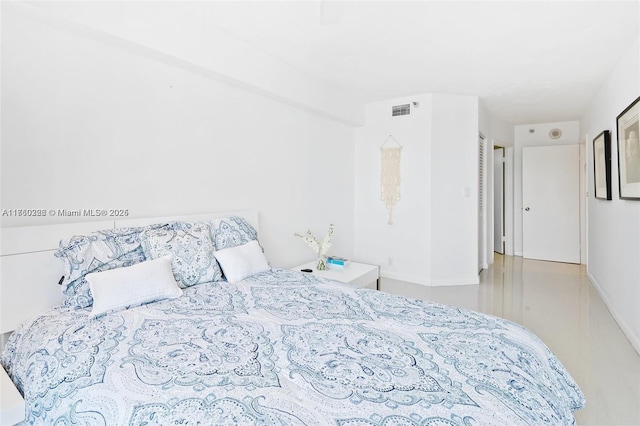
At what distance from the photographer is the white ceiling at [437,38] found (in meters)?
2.28

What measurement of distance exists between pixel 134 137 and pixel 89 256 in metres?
0.88

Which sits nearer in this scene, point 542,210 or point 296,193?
point 296,193

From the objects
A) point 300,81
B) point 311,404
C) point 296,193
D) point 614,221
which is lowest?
point 311,404

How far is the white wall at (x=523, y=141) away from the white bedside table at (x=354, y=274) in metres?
4.19

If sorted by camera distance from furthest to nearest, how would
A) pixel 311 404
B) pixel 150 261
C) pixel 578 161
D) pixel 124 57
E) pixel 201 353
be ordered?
pixel 578 161
pixel 124 57
pixel 150 261
pixel 201 353
pixel 311 404

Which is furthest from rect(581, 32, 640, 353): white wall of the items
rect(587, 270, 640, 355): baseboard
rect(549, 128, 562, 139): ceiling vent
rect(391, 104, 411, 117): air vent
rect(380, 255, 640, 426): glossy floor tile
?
rect(391, 104, 411, 117): air vent

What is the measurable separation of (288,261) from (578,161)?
5.33 m

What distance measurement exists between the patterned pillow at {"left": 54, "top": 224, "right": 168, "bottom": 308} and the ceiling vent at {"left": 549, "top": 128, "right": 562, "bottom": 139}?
675cm

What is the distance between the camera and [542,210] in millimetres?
6055

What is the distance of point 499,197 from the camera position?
21.6ft

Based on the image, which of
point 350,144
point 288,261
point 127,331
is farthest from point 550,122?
point 127,331

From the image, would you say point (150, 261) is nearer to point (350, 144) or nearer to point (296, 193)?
point (296, 193)

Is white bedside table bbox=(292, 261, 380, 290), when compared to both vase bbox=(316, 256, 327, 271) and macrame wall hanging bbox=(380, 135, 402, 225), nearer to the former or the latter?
vase bbox=(316, 256, 327, 271)

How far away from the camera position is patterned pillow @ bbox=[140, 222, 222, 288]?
2.12m
